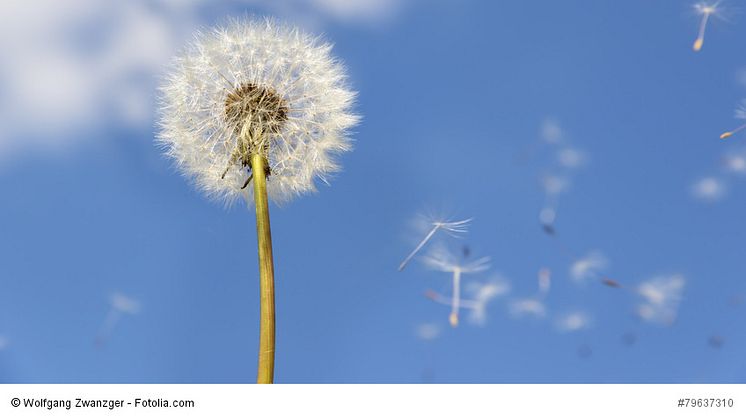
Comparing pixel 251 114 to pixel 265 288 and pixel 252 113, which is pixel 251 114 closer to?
pixel 252 113

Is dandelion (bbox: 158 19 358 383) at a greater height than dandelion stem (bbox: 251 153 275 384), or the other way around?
dandelion (bbox: 158 19 358 383)

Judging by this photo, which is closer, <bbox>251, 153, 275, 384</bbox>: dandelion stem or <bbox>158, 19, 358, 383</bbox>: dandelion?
<bbox>251, 153, 275, 384</bbox>: dandelion stem

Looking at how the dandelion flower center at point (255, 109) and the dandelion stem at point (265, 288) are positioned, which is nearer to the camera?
the dandelion stem at point (265, 288)

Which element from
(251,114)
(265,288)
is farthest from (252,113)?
(265,288)

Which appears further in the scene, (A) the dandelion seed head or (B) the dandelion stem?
(A) the dandelion seed head

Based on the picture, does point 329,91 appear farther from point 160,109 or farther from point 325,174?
point 160,109

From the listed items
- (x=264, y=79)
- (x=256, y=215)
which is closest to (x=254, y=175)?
(x=256, y=215)
